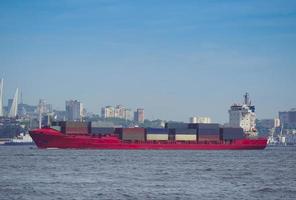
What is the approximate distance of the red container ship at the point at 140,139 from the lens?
127 metres

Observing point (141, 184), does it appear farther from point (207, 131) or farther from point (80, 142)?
point (207, 131)

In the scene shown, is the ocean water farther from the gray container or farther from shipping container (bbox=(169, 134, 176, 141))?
the gray container

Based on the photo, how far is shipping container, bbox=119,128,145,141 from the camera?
438ft

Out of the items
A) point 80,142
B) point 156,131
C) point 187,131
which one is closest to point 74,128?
point 80,142

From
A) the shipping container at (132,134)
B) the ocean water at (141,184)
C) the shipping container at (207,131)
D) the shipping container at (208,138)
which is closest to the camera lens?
the ocean water at (141,184)

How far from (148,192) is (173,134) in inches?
3810

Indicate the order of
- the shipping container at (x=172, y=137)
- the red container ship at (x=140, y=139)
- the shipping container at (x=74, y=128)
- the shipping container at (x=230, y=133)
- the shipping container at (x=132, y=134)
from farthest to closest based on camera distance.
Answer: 1. the shipping container at (x=230, y=133)
2. the shipping container at (x=172, y=137)
3. the shipping container at (x=132, y=134)
4. the shipping container at (x=74, y=128)
5. the red container ship at (x=140, y=139)

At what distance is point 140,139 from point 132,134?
2296 millimetres

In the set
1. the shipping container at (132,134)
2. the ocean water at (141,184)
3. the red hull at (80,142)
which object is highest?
the shipping container at (132,134)

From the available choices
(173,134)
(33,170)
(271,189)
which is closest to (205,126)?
(173,134)

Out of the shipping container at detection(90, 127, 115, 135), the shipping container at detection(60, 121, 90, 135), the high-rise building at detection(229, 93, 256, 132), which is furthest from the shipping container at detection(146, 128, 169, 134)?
the high-rise building at detection(229, 93, 256, 132)

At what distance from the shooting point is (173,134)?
141m

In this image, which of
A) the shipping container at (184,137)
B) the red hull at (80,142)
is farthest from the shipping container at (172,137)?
the red hull at (80,142)

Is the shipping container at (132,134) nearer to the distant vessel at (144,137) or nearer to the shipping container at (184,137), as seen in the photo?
the distant vessel at (144,137)
